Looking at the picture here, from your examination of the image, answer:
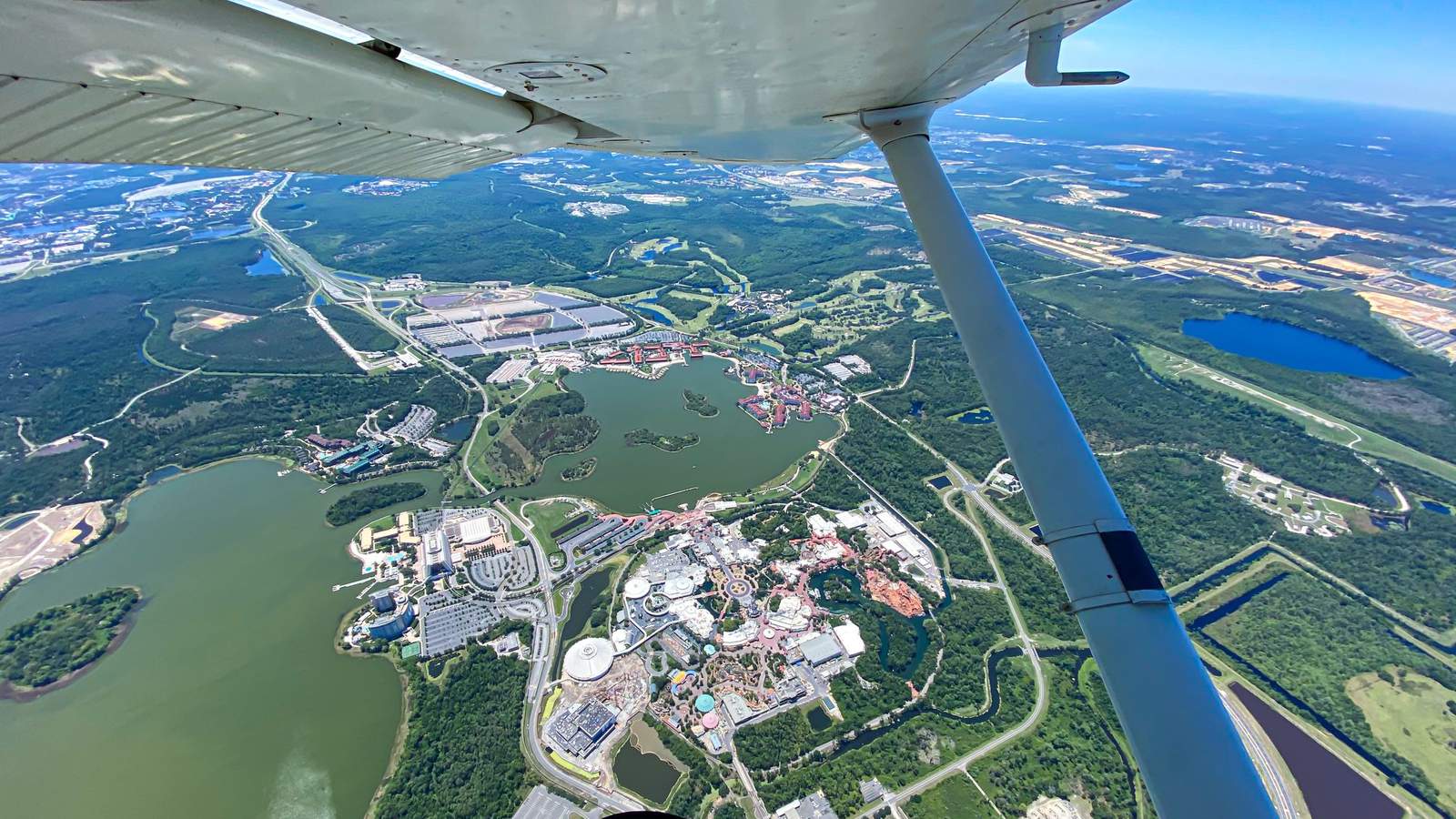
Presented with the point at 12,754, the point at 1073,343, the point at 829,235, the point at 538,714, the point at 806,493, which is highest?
the point at 829,235

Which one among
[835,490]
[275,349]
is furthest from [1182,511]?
[275,349]

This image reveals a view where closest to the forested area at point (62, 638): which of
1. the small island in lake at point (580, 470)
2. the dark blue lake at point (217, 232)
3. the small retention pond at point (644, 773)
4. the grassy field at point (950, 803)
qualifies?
the small island in lake at point (580, 470)

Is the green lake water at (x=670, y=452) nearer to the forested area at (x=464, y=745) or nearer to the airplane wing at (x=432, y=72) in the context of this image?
the forested area at (x=464, y=745)

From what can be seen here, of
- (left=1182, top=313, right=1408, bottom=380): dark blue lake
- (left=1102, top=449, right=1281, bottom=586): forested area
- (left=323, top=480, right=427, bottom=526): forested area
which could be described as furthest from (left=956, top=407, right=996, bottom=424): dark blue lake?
(left=323, top=480, right=427, bottom=526): forested area

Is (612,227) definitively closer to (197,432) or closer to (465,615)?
(197,432)

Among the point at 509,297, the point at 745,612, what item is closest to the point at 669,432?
the point at 745,612

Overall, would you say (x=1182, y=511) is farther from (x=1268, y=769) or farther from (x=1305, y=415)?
(x=1305, y=415)

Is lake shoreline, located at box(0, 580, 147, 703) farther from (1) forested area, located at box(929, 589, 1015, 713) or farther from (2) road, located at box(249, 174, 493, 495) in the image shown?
(1) forested area, located at box(929, 589, 1015, 713)
